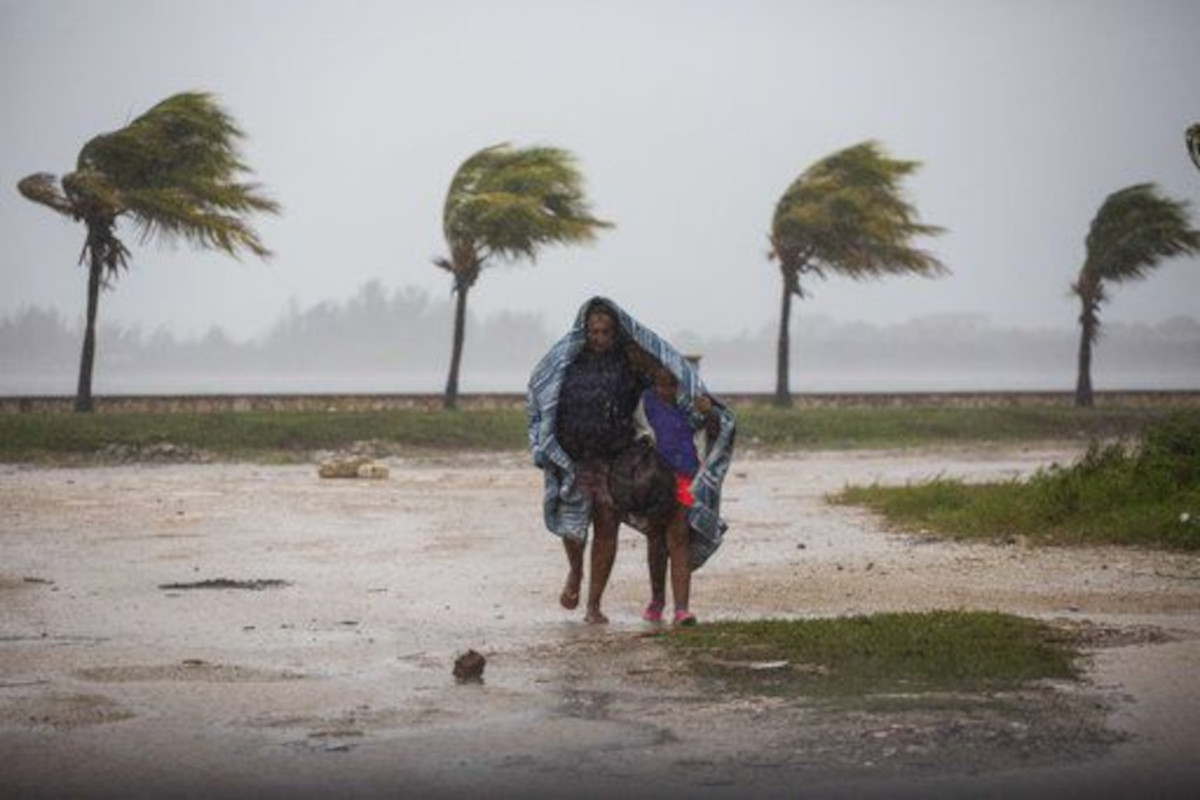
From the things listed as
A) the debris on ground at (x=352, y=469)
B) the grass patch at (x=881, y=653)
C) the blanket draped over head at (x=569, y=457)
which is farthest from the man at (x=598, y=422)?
the debris on ground at (x=352, y=469)

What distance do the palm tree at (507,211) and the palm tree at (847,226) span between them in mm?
6011

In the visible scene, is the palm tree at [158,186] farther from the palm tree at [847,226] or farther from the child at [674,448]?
the child at [674,448]

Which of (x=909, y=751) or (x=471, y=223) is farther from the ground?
(x=471, y=223)

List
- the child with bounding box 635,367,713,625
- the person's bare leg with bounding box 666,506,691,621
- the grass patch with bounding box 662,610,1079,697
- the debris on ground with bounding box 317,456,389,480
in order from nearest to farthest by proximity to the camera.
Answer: the grass patch with bounding box 662,610,1079,697
the person's bare leg with bounding box 666,506,691,621
the child with bounding box 635,367,713,625
the debris on ground with bounding box 317,456,389,480

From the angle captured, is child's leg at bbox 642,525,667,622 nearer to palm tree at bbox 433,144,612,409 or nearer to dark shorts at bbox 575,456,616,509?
dark shorts at bbox 575,456,616,509

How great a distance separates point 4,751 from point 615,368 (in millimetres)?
4681

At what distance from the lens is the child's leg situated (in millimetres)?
10625

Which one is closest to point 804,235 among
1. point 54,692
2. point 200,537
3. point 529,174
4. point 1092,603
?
point 529,174

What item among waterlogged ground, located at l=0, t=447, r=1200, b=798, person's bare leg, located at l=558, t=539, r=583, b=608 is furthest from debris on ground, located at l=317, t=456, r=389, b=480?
person's bare leg, located at l=558, t=539, r=583, b=608

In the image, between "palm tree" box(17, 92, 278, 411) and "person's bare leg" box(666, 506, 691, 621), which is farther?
"palm tree" box(17, 92, 278, 411)

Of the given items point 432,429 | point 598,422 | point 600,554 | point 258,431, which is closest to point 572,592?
point 600,554

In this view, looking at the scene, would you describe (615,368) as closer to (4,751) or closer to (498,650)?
(498,650)

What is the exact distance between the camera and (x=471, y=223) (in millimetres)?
42438

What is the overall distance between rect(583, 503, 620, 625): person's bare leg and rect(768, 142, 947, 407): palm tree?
35.6 m
